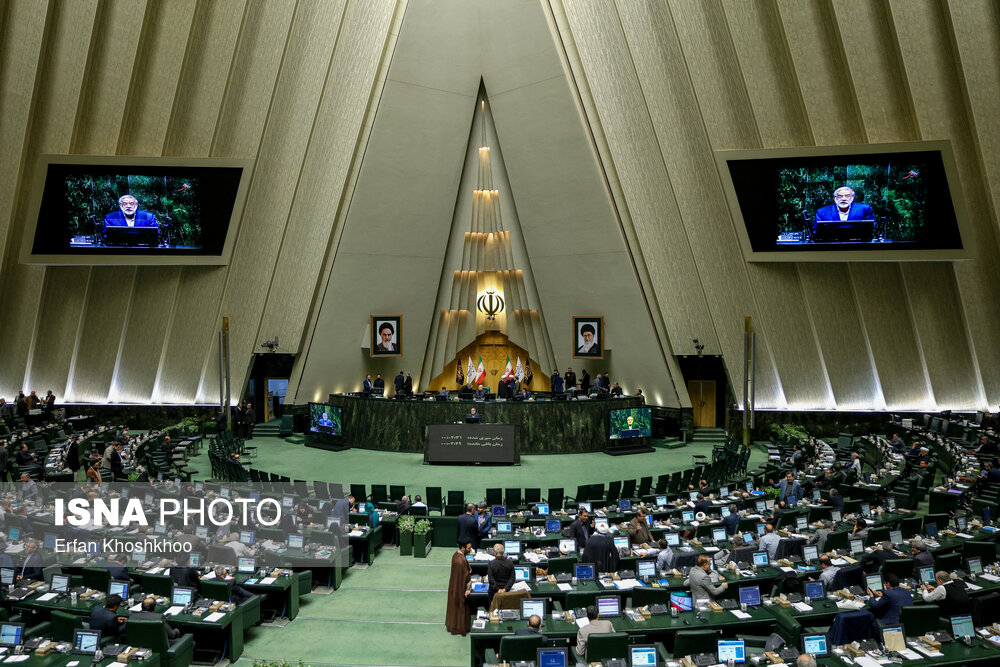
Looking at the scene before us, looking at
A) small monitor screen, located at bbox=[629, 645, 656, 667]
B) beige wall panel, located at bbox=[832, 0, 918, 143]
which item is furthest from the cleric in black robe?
beige wall panel, located at bbox=[832, 0, 918, 143]

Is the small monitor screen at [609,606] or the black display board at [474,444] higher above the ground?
the black display board at [474,444]

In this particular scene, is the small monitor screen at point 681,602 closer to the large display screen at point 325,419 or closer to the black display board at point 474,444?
the black display board at point 474,444

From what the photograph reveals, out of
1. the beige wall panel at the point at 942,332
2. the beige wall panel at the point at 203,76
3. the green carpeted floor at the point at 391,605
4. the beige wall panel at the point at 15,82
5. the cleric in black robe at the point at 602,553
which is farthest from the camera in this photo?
the beige wall panel at the point at 942,332

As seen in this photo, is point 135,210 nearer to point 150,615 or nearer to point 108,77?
point 108,77

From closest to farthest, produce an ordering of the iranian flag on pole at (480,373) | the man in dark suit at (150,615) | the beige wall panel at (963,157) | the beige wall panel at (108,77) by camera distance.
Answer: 1. the man in dark suit at (150,615)
2. the beige wall panel at (963,157)
3. the beige wall panel at (108,77)
4. the iranian flag on pole at (480,373)

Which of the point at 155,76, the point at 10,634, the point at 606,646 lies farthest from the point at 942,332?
the point at 155,76

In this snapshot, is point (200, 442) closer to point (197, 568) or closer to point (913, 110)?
point (197, 568)

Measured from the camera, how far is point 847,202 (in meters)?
20.4

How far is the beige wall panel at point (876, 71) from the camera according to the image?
18.0 meters

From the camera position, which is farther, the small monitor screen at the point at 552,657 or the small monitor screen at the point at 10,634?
the small monitor screen at the point at 10,634

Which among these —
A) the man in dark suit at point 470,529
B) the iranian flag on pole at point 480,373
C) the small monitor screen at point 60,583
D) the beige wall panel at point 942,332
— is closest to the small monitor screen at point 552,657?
the man in dark suit at point 470,529

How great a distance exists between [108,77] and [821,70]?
1946cm

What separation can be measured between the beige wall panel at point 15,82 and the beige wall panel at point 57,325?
7.62ft

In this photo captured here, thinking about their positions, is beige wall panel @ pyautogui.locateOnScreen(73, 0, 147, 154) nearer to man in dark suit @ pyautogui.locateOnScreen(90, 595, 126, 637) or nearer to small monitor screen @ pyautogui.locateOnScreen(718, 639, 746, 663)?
man in dark suit @ pyautogui.locateOnScreen(90, 595, 126, 637)
